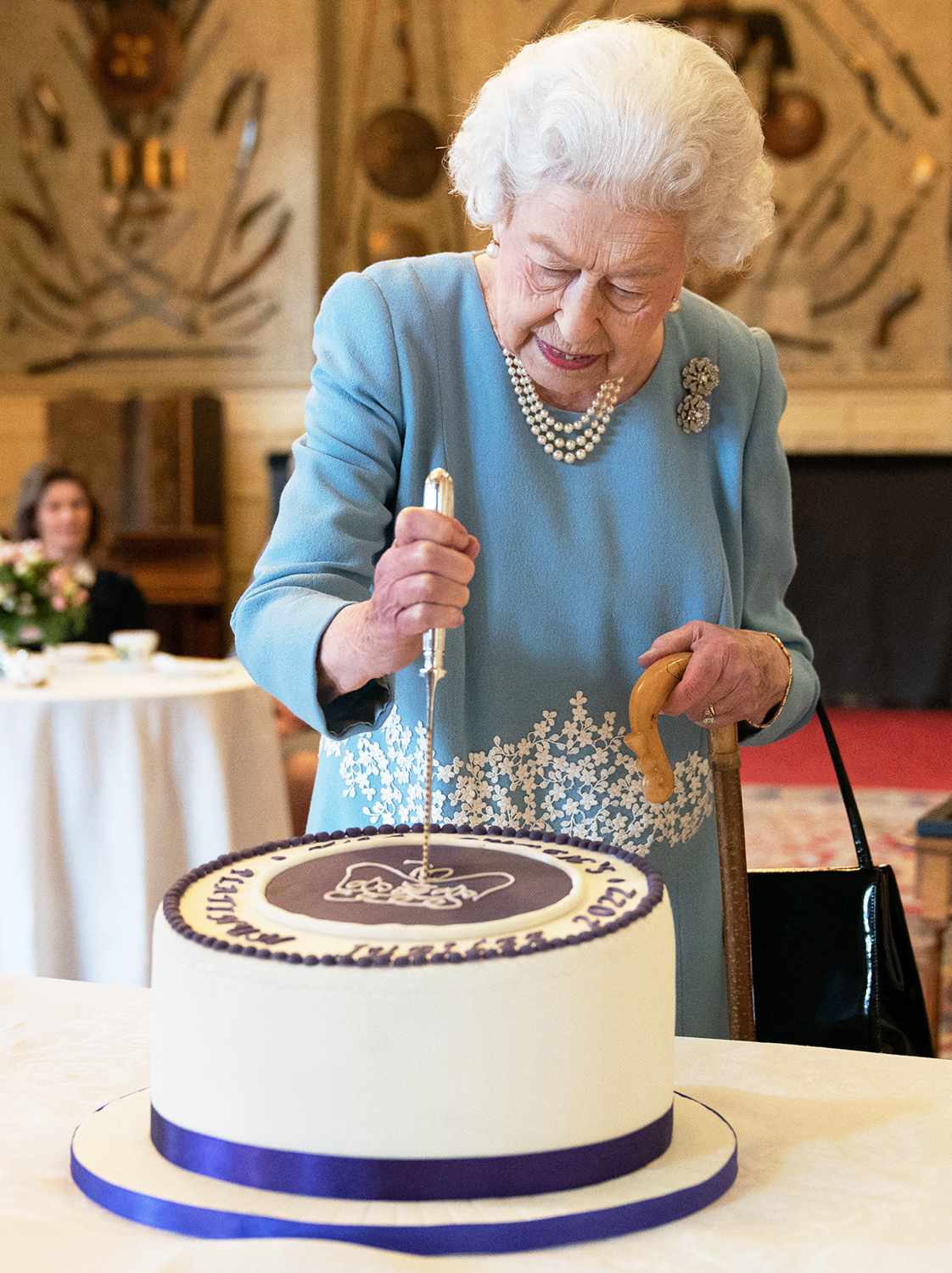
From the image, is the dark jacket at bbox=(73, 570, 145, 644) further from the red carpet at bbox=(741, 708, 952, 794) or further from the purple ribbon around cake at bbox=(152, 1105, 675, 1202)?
the purple ribbon around cake at bbox=(152, 1105, 675, 1202)

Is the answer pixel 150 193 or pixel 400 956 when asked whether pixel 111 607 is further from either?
pixel 400 956

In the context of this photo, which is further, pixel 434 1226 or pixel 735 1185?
pixel 735 1185

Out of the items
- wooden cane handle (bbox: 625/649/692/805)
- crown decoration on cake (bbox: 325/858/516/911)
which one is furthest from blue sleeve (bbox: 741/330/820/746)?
crown decoration on cake (bbox: 325/858/516/911)

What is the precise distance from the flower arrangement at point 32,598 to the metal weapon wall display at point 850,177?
21.0ft

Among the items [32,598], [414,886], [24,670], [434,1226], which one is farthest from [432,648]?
[32,598]

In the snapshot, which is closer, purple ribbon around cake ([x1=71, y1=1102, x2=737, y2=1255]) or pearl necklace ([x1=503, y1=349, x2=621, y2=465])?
purple ribbon around cake ([x1=71, y1=1102, x2=737, y2=1255])

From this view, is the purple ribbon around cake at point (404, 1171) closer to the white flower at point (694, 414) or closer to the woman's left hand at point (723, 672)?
the woman's left hand at point (723, 672)

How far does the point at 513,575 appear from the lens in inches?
57.8

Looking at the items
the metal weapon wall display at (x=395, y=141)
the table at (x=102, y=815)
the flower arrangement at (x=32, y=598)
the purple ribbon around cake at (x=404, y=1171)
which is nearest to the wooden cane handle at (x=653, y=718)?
the purple ribbon around cake at (x=404, y=1171)

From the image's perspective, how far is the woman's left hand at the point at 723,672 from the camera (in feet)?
4.40

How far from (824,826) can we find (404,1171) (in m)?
5.33

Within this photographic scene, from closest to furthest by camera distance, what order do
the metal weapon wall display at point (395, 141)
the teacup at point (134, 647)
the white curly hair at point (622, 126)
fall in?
the white curly hair at point (622, 126) < the teacup at point (134, 647) < the metal weapon wall display at point (395, 141)

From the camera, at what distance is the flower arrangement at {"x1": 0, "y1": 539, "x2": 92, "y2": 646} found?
4543mm

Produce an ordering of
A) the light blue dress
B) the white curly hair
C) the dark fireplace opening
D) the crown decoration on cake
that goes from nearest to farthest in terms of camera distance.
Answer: the crown decoration on cake, the white curly hair, the light blue dress, the dark fireplace opening
